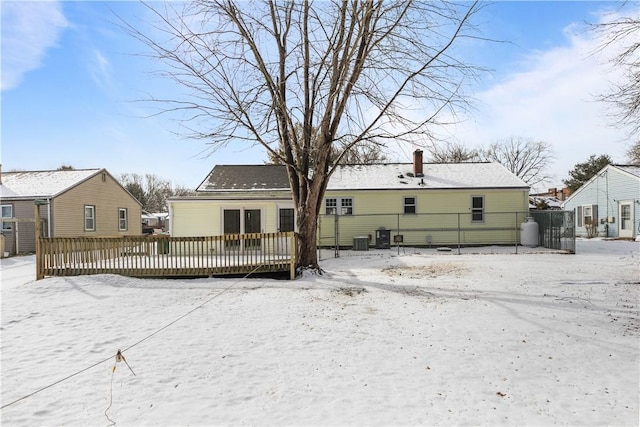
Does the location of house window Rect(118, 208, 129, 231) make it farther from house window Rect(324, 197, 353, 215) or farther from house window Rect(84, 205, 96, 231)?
house window Rect(324, 197, 353, 215)

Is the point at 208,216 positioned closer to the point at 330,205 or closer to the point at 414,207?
the point at 330,205

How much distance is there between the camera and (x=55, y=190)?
68.2ft

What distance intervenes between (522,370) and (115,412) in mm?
4543

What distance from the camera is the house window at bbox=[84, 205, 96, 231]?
22.7m

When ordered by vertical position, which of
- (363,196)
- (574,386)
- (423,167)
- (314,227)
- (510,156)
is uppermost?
(510,156)

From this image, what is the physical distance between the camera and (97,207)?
2377 centimetres

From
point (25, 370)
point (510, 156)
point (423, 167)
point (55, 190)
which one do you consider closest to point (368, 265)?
point (25, 370)

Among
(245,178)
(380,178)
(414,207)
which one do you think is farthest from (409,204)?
(245,178)

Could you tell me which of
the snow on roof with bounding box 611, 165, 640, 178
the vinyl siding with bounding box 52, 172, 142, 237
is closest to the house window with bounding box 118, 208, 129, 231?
the vinyl siding with bounding box 52, 172, 142, 237

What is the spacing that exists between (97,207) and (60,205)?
328 cm

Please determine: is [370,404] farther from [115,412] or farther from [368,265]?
[368,265]

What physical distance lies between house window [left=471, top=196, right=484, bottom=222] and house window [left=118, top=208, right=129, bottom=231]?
23.2 m

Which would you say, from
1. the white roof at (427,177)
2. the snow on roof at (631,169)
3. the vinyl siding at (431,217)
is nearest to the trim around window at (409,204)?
the vinyl siding at (431,217)

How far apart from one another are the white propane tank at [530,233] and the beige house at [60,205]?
77.3 ft
